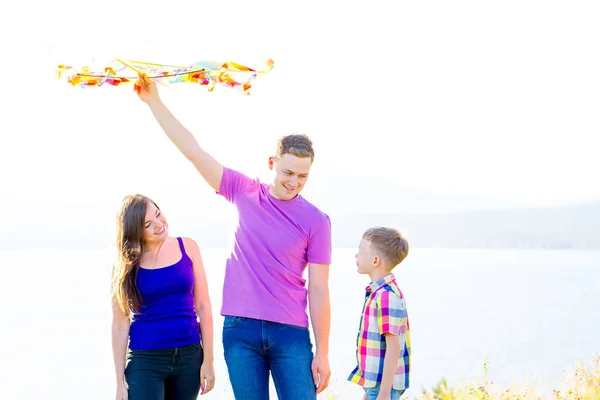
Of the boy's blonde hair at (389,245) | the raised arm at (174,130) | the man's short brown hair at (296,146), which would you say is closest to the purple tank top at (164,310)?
the raised arm at (174,130)

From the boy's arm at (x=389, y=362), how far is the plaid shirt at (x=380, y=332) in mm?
39

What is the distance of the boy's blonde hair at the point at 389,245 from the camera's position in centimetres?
360

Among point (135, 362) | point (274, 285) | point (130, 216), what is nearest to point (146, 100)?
point (130, 216)

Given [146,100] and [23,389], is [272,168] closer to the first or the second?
[146,100]

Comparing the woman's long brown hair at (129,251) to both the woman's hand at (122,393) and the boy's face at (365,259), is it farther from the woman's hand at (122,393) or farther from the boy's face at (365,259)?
the boy's face at (365,259)

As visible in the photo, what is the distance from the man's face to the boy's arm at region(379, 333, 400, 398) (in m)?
0.89

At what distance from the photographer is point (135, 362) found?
328cm

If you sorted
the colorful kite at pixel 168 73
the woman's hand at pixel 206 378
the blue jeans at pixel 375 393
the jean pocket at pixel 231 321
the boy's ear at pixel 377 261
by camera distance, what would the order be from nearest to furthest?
the colorful kite at pixel 168 73
the jean pocket at pixel 231 321
the woman's hand at pixel 206 378
the blue jeans at pixel 375 393
the boy's ear at pixel 377 261

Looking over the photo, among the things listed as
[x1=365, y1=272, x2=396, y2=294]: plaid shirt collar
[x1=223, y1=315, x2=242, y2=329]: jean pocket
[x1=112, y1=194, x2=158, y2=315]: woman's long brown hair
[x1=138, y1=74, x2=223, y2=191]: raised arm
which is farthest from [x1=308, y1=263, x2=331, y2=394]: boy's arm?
[x1=112, y1=194, x2=158, y2=315]: woman's long brown hair

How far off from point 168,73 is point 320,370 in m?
1.49

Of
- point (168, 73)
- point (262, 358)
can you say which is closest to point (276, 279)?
point (262, 358)

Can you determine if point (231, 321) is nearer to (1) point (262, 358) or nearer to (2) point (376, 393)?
(1) point (262, 358)

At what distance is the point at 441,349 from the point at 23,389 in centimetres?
630

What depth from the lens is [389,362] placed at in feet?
11.1
